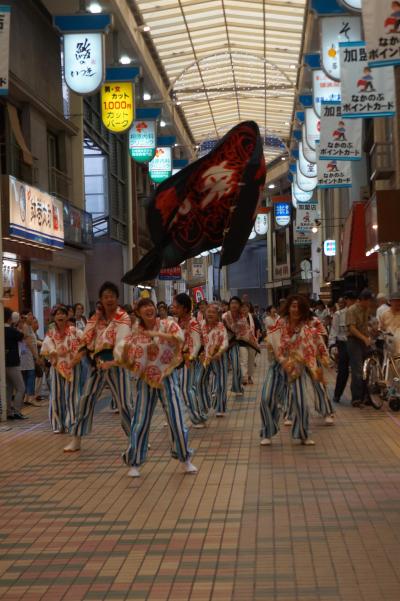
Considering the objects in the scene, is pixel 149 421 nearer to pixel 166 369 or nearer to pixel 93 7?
pixel 166 369

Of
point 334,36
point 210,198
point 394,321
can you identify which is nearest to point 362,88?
point 334,36

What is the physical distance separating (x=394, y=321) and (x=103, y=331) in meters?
4.72

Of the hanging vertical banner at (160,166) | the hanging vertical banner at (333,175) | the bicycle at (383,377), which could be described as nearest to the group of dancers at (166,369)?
the bicycle at (383,377)

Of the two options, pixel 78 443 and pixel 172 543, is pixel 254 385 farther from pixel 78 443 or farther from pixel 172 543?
pixel 172 543

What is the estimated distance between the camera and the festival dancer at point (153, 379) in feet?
29.7

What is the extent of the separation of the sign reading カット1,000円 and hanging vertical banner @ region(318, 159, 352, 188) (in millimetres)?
4573

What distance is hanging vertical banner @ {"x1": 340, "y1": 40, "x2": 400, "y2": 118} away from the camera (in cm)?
1584

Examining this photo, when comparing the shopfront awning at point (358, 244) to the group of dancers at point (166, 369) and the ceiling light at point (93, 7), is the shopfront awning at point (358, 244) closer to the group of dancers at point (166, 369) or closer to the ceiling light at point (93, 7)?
the ceiling light at point (93, 7)

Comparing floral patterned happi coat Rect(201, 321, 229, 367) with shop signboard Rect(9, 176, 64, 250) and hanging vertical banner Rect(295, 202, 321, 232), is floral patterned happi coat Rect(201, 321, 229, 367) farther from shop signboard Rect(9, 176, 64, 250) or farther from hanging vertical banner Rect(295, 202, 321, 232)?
hanging vertical banner Rect(295, 202, 321, 232)

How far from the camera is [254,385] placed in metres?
19.8

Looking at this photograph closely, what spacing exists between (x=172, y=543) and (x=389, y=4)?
632 centimetres

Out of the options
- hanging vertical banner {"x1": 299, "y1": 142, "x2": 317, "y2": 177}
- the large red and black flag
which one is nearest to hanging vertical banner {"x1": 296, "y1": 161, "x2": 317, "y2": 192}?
hanging vertical banner {"x1": 299, "y1": 142, "x2": 317, "y2": 177}

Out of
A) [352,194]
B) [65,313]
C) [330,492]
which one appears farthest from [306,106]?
[330,492]

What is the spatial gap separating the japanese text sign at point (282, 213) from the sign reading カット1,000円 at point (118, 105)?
1170 inches
